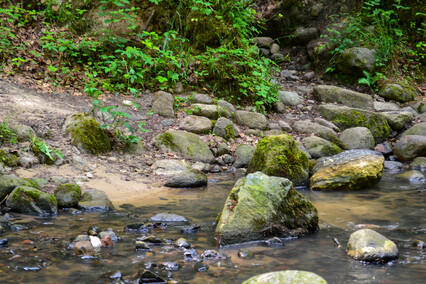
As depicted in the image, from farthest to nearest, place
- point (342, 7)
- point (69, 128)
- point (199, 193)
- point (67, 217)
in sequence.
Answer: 1. point (342, 7)
2. point (69, 128)
3. point (199, 193)
4. point (67, 217)

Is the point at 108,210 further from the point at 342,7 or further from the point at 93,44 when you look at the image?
the point at 342,7

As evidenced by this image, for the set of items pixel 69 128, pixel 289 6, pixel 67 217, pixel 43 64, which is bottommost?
pixel 67 217

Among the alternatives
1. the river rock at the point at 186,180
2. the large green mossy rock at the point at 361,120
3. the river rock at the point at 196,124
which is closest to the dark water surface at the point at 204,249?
the river rock at the point at 186,180

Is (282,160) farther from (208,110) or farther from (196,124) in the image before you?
(208,110)

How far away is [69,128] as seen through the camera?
6359 mm

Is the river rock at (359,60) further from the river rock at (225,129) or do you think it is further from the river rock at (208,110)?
the river rock at (225,129)

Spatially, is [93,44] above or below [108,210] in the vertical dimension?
above

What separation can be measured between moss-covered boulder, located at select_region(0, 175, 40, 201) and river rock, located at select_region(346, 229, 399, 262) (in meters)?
3.67

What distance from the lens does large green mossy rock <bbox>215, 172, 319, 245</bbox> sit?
3.73 m

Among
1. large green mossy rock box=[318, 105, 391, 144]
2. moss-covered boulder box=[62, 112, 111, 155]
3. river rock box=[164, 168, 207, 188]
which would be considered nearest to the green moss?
moss-covered boulder box=[62, 112, 111, 155]

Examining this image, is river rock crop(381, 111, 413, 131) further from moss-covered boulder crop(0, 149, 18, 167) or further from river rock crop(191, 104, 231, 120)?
moss-covered boulder crop(0, 149, 18, 167)

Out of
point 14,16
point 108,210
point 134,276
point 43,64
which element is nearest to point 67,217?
point 108,210

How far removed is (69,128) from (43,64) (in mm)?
2578

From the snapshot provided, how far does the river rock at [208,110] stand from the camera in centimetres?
828
